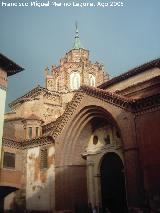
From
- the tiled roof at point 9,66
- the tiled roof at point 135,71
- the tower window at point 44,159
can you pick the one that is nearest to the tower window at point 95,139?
the tower window at point 44,159

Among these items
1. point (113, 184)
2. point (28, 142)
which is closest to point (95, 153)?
point (113, 184)

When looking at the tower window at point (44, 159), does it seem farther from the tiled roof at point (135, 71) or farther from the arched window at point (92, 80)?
the arched window at point (92, 80)

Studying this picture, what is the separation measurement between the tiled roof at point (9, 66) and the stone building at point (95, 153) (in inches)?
185

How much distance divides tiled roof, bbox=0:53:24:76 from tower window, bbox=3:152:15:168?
738 centimetres

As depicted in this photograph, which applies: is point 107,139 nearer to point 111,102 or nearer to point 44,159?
point 111,102

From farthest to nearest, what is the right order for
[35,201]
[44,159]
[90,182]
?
1. [44,159]
2. [35,201]
3. [90,182]

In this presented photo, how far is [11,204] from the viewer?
82.5 feet

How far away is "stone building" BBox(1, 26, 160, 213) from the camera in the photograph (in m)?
16.8

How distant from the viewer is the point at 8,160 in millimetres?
24766

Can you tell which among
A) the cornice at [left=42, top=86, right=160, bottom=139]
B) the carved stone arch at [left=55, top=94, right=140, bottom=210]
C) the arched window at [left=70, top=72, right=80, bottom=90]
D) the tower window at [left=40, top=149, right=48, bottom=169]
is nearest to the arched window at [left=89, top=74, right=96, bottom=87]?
the arched window at [left=70, top=72, right=80, bottom=90]

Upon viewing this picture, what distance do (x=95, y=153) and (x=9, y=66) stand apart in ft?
29.7

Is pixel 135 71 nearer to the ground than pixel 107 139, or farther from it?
farther from it

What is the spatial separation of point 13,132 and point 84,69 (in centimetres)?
1967

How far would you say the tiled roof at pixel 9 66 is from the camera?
66.7ft
